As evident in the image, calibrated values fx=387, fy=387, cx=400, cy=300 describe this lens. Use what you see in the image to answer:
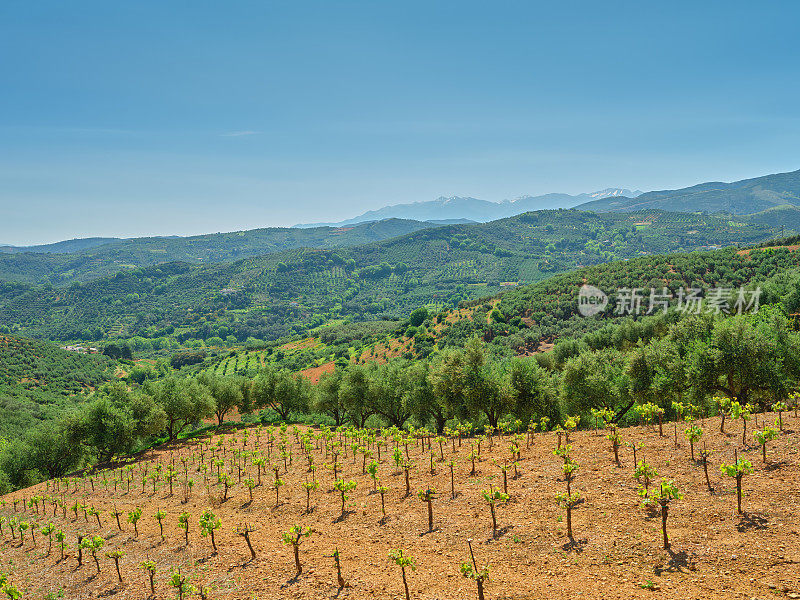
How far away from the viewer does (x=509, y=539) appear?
15.5 meters

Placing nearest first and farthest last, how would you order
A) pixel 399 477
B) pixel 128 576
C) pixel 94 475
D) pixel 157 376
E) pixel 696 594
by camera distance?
1. pixel 696 594
2. pixel 128 576
3. pixel 399 477
4. pixel 94 475
5. pixel 157 376

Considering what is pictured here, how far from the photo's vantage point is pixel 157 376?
164 m

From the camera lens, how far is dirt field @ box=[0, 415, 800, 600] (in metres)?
12.3

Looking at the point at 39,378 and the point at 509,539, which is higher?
the point at 509,539

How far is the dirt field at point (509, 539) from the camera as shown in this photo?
12.3 metres

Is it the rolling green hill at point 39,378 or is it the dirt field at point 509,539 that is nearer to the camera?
the dirt field at point 509,539

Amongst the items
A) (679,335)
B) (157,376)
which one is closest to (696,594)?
(679,335)

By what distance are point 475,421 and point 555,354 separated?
82.4ft

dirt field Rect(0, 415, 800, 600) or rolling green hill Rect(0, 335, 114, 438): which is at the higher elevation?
dirt field Rect(0, 415, 800, 600)

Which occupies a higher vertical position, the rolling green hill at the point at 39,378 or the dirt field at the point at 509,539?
the dirt field at the point at 509,539

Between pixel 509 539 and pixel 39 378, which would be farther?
pixel 39 378

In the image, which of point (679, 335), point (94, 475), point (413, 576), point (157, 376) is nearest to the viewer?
point (413, 576)

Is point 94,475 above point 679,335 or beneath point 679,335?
beneath

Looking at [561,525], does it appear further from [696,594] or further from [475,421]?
[475,421]
